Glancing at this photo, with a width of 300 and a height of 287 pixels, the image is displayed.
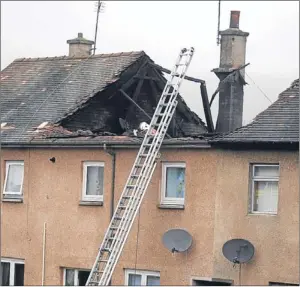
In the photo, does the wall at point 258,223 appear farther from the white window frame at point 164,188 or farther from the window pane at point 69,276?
the window pane at point 69,276

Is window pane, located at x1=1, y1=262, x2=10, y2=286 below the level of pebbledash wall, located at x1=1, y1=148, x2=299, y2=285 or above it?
below

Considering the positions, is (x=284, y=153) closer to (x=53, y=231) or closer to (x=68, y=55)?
(x=53, y=231)

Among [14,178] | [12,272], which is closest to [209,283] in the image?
[12,272]

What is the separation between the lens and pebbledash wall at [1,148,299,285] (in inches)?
945

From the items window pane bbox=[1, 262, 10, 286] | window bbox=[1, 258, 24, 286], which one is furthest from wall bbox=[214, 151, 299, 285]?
window pane bbox=[1, 262, 10, 286]

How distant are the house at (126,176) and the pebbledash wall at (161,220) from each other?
25 millimetres

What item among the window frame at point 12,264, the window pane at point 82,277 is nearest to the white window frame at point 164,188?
the window pane at point 82,277

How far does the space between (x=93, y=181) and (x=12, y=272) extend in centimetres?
330

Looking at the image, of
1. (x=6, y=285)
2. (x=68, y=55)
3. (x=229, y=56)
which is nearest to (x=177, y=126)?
(x=229, y=56)

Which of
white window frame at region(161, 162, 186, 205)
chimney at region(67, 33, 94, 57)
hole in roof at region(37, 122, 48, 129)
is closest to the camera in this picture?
white window frame at region(161, 162, 186, 205)

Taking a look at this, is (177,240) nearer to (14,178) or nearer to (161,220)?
(161,220)

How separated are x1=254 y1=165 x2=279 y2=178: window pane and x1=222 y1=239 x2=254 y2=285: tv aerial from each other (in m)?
1.47

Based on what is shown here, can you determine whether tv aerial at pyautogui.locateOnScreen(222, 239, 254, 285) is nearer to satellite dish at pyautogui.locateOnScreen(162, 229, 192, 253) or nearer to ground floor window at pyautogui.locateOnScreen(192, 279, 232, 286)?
ground floor window at pyautogui.locateOnScreen(192, 279, 232, 286)

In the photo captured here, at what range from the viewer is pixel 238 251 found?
79.3 ft
